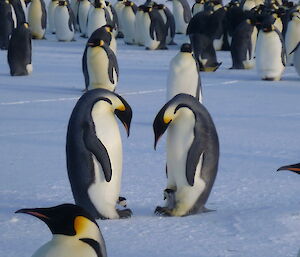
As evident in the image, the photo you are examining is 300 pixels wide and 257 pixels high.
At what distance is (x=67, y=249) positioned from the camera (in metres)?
2.60

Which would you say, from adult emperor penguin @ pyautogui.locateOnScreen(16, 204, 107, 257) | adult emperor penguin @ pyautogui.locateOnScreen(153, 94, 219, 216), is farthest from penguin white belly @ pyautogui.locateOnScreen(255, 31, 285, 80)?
adult emperor penguin @ pyautogui.locateOnScreen(16, 204, 107, 257)

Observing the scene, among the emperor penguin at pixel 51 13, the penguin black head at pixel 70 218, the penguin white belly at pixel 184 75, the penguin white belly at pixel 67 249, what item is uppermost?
the penguin black head at pixel 70 218

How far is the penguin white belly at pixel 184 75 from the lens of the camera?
272 inches

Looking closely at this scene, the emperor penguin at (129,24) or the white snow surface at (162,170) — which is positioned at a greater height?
Result: the white snow surface at (162,170)

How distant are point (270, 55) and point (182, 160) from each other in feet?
19.7

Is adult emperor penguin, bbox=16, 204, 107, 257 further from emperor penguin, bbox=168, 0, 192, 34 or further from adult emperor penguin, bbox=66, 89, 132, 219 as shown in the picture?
emperor penguin, bbox=168, 0, 192, 34

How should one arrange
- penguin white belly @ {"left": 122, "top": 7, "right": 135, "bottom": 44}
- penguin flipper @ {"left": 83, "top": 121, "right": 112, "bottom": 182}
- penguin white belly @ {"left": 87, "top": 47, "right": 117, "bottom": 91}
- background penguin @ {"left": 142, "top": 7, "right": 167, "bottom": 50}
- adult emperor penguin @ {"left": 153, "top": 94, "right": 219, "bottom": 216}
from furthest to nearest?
penguin white belly @ {"left": 122, "top": 7, "right": 135, "bottom": 44}
background penguin @ {"left": 142, "top": 7, "right": 167, "bottom": 50}
penguin white belly @ {"left": 87, "top": 47, "right": 117, "bottom": 91}
adult emperor penguin @ {"left": 153, "top": 94, "right": 219, "bottom": 216}
penguin flipper @ {"left": 83, "top": 121, "right": 112, "bottom": 182}

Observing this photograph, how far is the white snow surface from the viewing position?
387 centimetres

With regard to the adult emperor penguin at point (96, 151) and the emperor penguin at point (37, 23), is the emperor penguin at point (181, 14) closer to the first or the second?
the emperor penguin at point (37, 23)

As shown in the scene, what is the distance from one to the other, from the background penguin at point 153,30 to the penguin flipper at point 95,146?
10.2m

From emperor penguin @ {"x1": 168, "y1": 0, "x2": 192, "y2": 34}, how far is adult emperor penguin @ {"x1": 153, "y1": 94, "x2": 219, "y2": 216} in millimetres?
13768

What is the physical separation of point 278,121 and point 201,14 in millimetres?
7228

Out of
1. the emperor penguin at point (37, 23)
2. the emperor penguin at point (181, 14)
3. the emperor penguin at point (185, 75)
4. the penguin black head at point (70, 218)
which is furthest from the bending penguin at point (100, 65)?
the emperor penguin at point (181, 14)

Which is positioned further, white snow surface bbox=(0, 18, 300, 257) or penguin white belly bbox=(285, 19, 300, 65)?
penguin white belly bbox=(285, 19, 300, 65)
